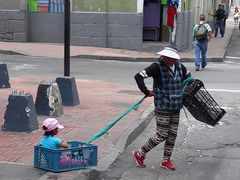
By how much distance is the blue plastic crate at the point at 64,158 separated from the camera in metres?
6.14

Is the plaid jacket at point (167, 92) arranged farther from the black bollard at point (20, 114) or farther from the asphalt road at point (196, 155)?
the black bollard at point (20, 114)

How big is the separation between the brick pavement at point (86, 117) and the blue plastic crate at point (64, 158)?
33 centimetres

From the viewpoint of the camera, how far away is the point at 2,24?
22.9m

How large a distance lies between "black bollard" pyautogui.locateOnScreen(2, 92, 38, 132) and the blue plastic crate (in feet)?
5.72

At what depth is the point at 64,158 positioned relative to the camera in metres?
6.20

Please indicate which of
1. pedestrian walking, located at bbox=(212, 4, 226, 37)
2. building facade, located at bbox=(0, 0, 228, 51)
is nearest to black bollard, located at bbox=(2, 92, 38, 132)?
building facade, located at bbox=(0, 0, 228, 51)

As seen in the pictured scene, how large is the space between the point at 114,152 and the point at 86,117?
2141 millimetres

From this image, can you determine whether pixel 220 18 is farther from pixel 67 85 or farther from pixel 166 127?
pixel 166 127

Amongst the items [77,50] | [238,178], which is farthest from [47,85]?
[77,50]

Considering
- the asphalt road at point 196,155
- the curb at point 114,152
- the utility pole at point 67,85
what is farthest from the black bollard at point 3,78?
the asphalt road at point 196,155

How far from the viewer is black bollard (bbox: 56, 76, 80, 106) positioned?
10234mm

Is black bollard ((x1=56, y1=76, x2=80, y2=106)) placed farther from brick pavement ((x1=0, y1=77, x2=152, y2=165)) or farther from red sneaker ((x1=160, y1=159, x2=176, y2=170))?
red sneaker ((x1=160, y1=159, x2=176, y2=170))

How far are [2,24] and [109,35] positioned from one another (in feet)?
14.1

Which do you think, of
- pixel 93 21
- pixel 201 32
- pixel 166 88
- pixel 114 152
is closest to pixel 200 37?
pixel 201 32
